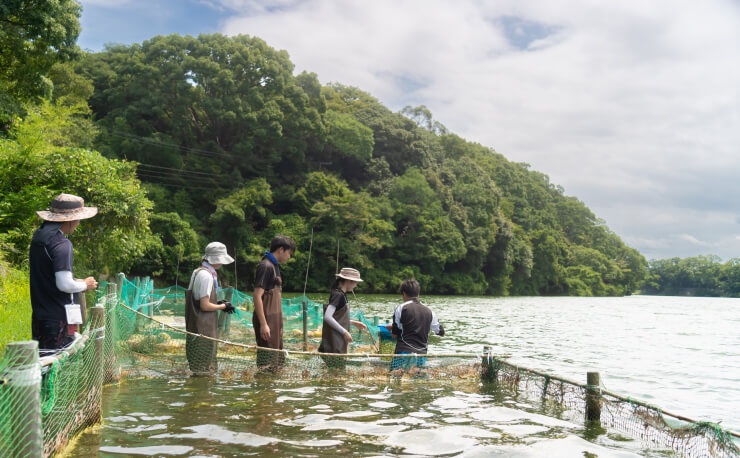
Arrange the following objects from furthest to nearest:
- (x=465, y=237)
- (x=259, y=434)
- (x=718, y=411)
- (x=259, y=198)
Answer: (x=465, y=237) → (x=259, y=198) → (x=718, y=411) → (x=259, y=434)

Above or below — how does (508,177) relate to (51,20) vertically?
above

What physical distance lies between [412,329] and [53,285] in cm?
481

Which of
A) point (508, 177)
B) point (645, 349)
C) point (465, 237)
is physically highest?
point (508, 177)

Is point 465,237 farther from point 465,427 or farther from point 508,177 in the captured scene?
point 465,427

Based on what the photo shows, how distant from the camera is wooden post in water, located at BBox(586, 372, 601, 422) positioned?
22.3 ft

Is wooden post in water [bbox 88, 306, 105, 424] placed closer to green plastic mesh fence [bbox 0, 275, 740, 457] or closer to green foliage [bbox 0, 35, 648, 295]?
green plastic mesh fence [bbox 0, 275, 740, 457]

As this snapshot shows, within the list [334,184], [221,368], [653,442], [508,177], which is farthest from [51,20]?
[508,177]

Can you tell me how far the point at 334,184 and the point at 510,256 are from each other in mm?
25283

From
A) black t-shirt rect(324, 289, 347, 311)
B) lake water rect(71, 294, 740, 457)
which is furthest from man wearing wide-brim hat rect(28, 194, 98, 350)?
black t-shirt rect(324, 289, 347, 311)

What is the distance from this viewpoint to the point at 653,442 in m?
6.17

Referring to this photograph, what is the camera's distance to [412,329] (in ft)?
27.9

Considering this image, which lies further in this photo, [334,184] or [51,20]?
[334,184]

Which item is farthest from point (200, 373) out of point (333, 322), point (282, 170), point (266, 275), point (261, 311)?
point (282, 170)

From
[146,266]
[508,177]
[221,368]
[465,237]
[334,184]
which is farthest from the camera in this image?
[508,177]
